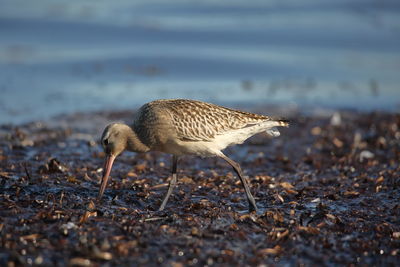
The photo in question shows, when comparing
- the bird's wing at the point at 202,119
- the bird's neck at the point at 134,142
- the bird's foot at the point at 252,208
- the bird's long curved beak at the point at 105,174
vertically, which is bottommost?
the bird's foot at the point at 252,208

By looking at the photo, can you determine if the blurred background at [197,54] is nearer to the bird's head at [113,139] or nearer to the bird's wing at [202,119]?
the bird's head at [113,139]

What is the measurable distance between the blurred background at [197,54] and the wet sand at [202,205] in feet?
11.2

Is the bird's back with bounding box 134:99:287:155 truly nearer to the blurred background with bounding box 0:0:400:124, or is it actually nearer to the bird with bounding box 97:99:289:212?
the bird with bounding box 97:99:289:212

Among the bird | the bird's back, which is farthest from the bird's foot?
the bird's back

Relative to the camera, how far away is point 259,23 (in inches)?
734

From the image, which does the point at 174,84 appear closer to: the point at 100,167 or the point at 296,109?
the point at 296,109

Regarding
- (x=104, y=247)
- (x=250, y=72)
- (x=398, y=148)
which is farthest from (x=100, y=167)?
(x=250, y=72)

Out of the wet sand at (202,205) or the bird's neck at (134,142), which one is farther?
the bird's neck at (134,142)

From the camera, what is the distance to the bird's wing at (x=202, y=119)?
6418 mm

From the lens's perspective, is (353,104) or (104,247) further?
(353,104)

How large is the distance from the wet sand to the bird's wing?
757 mm

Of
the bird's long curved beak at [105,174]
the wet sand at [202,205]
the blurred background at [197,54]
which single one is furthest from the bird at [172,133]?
the blurred background at [197,54]

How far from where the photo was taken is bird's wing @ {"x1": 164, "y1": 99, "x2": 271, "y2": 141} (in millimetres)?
6418

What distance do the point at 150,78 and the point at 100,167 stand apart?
284 inches
